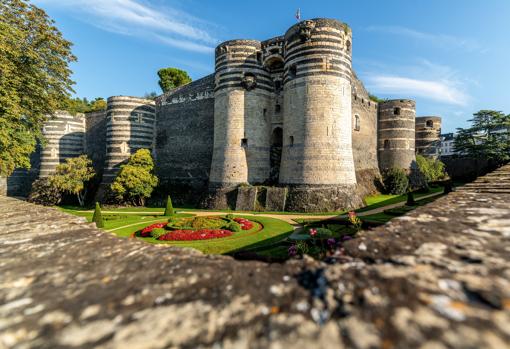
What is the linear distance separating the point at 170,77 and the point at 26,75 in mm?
40497

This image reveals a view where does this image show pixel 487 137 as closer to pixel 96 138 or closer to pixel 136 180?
pixel 136 180

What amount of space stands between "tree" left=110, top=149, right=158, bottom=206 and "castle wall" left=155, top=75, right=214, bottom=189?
107 inches

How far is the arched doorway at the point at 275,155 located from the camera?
79.2ft

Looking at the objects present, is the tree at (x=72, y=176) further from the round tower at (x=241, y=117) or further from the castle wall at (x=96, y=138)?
the round tower at (x=241, y=117)

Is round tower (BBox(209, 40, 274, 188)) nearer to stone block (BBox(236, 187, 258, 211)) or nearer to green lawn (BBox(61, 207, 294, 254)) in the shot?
stone block (BBox(236, 187, 258, 211))

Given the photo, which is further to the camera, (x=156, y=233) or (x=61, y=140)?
(x=61, y=140)

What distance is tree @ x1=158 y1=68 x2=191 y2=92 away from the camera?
159ft

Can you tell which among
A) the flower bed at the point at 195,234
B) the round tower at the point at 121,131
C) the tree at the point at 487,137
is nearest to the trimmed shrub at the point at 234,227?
the flower bed at the point at 195,234

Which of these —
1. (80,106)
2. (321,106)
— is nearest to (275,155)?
(321,106)

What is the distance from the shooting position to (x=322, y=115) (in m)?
19.7

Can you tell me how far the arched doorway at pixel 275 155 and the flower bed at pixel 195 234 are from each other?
34.9 feet

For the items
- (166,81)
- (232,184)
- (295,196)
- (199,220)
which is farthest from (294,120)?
(166,81)

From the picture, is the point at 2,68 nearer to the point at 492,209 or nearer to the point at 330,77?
the point at 492,209

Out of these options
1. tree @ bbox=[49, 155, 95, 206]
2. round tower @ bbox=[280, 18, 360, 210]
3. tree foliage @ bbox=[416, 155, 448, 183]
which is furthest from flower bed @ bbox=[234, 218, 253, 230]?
tree foliage @ bbox=[416, 155, 448, 183]
